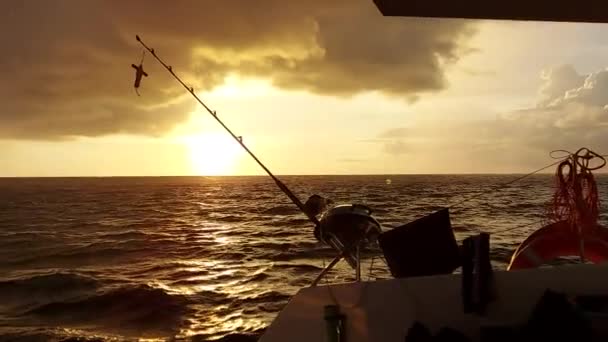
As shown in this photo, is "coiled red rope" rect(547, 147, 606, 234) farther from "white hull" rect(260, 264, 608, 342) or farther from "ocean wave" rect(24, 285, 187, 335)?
"ocean wave" rect(24, 285, 187, 335)

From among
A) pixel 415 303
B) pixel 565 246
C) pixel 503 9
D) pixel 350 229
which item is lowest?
pixel 415 303

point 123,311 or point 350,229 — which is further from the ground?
point 350,229

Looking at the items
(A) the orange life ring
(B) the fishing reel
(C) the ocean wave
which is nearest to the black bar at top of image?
(B) the fishing reel

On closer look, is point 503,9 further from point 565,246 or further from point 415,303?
point 565,246

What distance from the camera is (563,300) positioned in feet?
10.8

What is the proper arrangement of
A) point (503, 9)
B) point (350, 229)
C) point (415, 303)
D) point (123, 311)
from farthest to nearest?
point (123, 311)
point (350, 229)
point (415, 303)
point (503, 9)

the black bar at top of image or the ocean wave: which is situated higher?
the black bar at top of image

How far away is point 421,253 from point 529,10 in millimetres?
1955

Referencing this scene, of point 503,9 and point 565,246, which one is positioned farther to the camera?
point 565,246

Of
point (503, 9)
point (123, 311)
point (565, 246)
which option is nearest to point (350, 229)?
point (503, 9)

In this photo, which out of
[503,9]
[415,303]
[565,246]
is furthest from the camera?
[565,246]

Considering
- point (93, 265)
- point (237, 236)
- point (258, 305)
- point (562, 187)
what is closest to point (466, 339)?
point (562, 187)

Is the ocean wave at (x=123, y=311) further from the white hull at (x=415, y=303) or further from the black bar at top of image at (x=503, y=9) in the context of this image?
the black bar at top of image at (x=503, y=9)

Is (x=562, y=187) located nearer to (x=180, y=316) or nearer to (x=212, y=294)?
(x=180, y=316)
